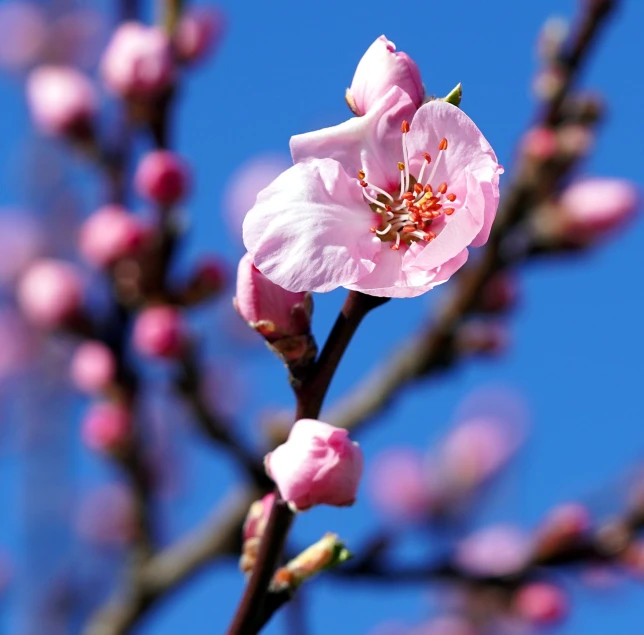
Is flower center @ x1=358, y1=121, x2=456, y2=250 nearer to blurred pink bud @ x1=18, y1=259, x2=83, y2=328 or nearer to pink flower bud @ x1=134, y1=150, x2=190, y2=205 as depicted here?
pink flower bud @ x1=134, y1=150, x2=190, y2=205

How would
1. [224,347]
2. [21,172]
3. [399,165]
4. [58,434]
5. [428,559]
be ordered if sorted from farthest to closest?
[224,347] → [21,172] → [428,559] → [58,434] → [399,165]

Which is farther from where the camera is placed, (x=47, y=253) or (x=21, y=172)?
(x=47, y=253)

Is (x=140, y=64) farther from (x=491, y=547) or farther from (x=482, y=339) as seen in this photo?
(x=491, y=547)

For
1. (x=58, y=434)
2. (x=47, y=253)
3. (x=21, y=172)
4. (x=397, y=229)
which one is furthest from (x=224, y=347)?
(x=397, y=229)

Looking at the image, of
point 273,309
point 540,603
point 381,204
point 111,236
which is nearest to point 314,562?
point 273,309

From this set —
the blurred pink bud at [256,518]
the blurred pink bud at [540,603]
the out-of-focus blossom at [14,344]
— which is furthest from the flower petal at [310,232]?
the out-of-focus blossom at [14,344]

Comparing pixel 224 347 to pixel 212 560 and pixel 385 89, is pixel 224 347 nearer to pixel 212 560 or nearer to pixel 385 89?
pixel 212 560

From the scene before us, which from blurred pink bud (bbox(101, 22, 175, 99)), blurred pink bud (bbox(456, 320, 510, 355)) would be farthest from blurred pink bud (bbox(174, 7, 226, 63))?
blurred pink bud (bbox(456, 320, 510, 355))

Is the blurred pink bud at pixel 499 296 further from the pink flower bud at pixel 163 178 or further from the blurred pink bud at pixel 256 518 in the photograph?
the blurred pink bud at pixel 256 518
